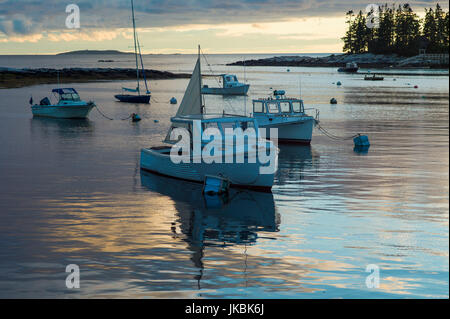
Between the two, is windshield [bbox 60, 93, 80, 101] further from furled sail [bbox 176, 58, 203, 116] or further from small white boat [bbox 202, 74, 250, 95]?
small white boat [bbox 202, 74, 250, 95]

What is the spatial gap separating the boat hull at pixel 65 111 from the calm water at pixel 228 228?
62.3 feet

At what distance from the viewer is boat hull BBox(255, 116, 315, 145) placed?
37.2 meters

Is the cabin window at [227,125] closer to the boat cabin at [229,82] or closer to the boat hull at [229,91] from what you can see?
the boat hull at [229,91]

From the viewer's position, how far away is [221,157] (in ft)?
73.9

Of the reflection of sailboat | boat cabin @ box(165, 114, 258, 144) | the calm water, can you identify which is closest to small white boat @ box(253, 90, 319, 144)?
the calm water

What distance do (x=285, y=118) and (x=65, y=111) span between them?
25.7 metres

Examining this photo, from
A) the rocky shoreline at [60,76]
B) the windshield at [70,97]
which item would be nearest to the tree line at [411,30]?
the rocky shoreline at [60,76]

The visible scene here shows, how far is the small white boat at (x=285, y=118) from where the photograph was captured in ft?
121

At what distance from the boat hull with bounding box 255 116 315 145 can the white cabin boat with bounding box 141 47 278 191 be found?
35.4ft

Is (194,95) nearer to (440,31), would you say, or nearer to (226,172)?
(226,172)
